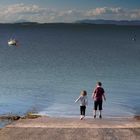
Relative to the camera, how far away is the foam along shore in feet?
77.0

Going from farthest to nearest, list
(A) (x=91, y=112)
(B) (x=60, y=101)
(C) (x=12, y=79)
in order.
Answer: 1. (C) (x=12, y=79)
2. (B) (x=60, y=101)
3. (A) (x=91, y=112)

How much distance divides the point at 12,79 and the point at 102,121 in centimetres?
3623

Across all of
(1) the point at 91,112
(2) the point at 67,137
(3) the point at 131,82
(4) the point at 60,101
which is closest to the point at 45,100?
(4) the point at 60,101

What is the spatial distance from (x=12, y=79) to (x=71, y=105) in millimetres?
22513

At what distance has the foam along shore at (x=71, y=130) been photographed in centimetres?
2348

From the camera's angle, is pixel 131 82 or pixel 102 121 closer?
pixel 102 121

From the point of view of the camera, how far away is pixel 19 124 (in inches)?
1045

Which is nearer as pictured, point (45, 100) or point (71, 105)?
point (71, 105)

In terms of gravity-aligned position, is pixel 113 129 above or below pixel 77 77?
below

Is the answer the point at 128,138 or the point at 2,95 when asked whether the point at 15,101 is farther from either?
the point at 128,138

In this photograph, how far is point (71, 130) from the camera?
24.8m

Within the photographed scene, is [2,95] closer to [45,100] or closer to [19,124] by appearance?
[45,100]

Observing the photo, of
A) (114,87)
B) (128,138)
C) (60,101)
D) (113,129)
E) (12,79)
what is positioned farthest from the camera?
(12,79)

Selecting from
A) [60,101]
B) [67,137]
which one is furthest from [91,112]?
[67,137]
